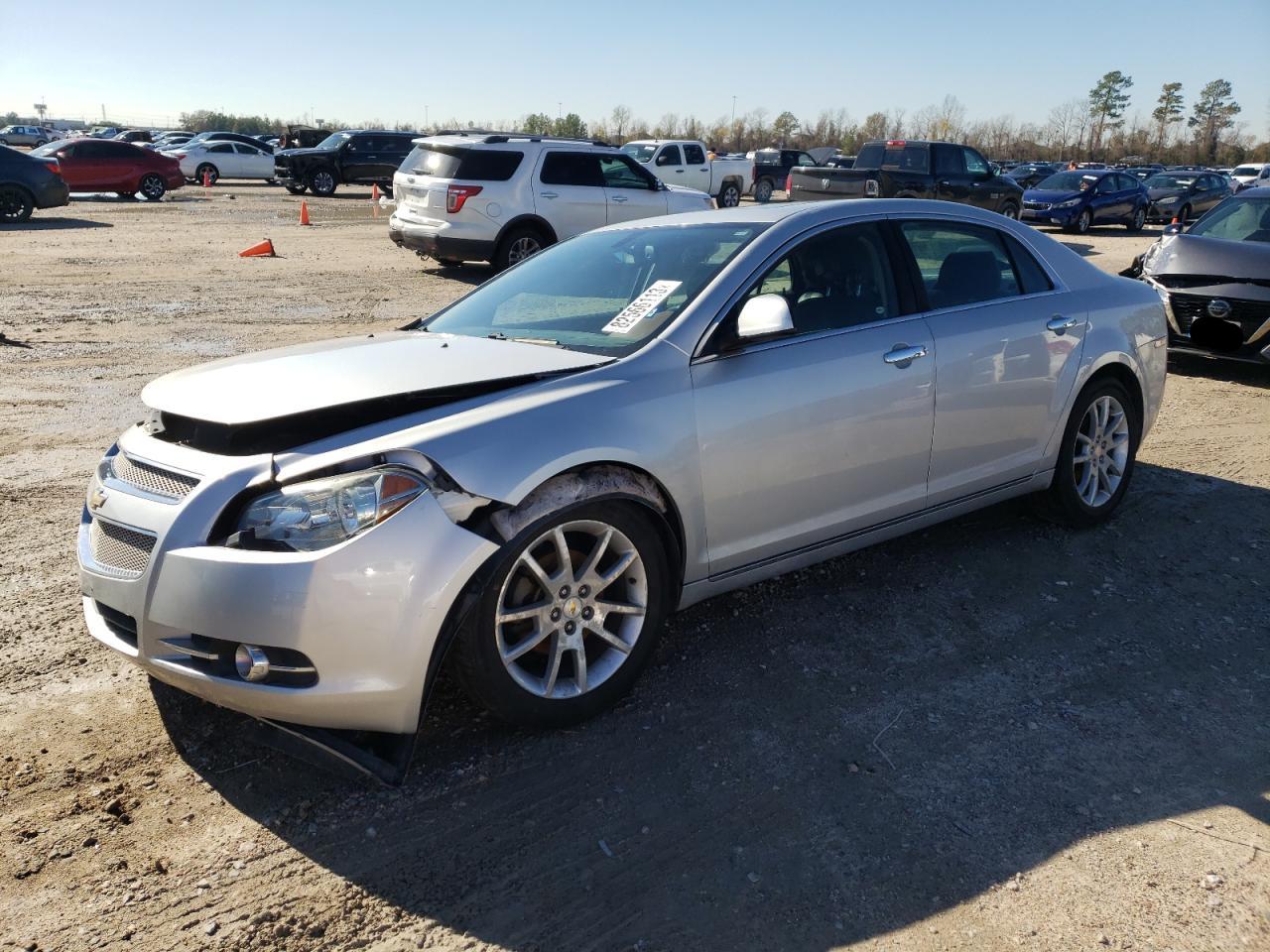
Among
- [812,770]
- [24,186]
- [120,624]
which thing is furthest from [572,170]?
[24,186]

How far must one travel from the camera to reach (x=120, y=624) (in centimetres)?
315

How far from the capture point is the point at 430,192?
13961 millimetres

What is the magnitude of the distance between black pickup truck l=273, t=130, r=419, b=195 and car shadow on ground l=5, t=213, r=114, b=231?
1048cm

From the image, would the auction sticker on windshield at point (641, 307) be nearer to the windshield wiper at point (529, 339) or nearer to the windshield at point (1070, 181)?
the windshield wiper at point (529, 339)

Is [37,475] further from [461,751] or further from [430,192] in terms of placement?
[430,192]

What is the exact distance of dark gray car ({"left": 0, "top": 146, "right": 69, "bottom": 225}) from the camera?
20453 millimetres

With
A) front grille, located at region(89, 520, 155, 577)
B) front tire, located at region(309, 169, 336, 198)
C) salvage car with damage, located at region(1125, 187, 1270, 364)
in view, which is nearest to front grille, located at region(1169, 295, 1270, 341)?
salvage car with damage, located at region(1125, 187, 1270, 364)

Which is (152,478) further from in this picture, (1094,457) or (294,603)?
(1094,457)

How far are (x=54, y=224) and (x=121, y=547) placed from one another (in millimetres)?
21050

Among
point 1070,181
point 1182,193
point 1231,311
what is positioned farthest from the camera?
point 1182,193

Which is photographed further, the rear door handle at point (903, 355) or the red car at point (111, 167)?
the red car at point (111, 167)

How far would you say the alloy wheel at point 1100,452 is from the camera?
5.19 m

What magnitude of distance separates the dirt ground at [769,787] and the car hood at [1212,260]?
14.7 ft

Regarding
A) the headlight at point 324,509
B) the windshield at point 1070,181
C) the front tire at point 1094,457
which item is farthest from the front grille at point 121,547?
the windshield at point 1070,181
